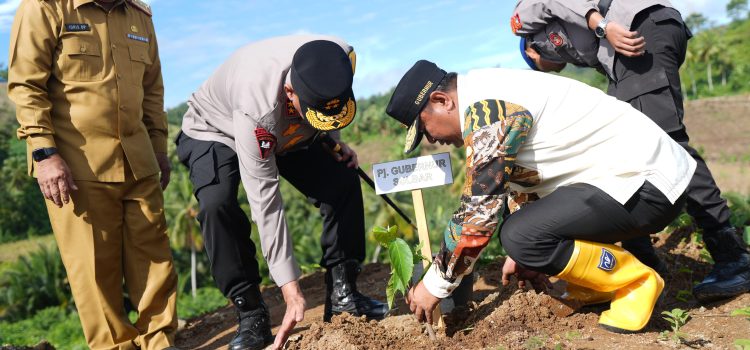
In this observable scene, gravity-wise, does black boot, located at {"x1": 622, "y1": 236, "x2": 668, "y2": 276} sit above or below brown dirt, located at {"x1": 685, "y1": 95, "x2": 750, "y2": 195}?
above

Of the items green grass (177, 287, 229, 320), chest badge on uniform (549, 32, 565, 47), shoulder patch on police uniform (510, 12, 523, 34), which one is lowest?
green grass (177, 287, 229, 320)

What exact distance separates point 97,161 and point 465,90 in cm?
205

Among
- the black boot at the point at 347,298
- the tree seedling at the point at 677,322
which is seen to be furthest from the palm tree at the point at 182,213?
the tree seedling at the point at 677,322

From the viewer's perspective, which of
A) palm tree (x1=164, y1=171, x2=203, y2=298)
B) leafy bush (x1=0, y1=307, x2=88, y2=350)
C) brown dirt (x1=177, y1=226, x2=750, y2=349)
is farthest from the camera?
palm tree (x1=164, y1=171, x2=203, y2=298)

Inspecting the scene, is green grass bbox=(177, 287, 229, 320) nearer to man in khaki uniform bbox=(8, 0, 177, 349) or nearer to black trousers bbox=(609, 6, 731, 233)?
man in khaki uniform bbox=(8, 0, 177, 349)

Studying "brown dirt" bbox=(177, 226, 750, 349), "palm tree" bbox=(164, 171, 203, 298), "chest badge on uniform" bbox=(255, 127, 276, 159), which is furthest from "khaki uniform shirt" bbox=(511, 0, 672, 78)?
"palm tree" bbox=(164, 171, 203, 298)

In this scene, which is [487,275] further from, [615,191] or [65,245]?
[65,245]

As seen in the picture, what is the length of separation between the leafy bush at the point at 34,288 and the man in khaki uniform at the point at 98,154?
100 feet

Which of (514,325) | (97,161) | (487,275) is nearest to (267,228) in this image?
(97,161)

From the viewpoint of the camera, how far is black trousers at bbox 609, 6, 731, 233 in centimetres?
345

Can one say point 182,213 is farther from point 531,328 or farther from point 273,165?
point 531,328

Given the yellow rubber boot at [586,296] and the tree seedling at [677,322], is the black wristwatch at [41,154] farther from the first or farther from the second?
the tree seedling at [677,322]

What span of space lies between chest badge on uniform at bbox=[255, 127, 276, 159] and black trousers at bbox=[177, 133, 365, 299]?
48 cm

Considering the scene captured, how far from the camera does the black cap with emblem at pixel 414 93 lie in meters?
2.77
